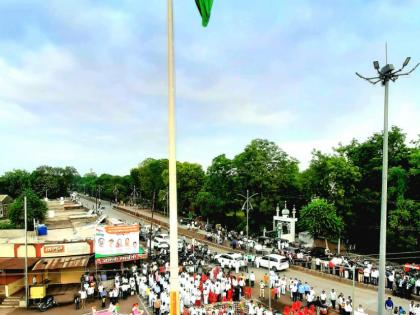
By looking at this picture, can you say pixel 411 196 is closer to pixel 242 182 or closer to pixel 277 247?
pixel 277 247

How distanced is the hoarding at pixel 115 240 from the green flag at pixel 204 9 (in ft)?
73.6

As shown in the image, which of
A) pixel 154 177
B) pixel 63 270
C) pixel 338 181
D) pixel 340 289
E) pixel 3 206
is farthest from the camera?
pixel 154 177

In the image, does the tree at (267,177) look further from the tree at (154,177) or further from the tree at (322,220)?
the tree at (154,177)

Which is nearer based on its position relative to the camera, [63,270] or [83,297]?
[83,297]

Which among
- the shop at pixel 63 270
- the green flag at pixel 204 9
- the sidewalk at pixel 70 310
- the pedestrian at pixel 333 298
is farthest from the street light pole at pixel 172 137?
the shop at pixel 63 270

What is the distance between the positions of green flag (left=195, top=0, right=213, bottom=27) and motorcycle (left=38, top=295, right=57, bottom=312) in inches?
843

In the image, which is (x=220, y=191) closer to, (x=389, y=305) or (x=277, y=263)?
(x=277, y=263)

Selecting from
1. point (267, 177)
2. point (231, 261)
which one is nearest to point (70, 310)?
point (231, 261)

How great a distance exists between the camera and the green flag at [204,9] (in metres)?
5.74

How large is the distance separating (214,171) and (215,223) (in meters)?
8.43

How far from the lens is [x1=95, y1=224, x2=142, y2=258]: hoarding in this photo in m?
25.6

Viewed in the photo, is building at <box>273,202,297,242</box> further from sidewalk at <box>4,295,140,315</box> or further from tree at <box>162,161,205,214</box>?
tree at <box>162,161,205,214</box>

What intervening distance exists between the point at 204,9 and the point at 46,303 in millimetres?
21724

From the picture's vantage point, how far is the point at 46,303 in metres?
21.8
